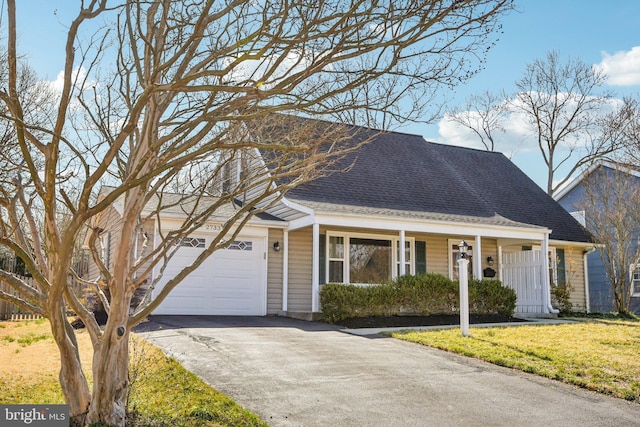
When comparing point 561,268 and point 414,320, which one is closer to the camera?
point 414,320

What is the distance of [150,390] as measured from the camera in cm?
605

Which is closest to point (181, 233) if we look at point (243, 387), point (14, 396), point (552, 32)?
point (243, 387)

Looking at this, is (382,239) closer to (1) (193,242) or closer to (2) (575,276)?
(1) (193,242)

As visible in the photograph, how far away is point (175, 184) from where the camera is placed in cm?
806

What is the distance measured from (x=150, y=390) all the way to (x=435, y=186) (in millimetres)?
13484

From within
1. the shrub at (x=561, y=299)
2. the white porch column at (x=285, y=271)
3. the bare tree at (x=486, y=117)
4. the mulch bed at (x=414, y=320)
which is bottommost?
the mulch bed at (x=414, y=320)

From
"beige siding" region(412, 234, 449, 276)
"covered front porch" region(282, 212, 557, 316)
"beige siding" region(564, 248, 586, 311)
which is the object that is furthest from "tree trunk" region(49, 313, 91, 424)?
"beige siding" region(564, 248, 586, 311)

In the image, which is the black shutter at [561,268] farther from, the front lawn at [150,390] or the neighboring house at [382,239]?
the front lawn at [150,390]

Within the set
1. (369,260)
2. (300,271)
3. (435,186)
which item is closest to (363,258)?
(369,260)

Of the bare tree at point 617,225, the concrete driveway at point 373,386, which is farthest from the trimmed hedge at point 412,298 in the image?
the bare tree at point 617,225

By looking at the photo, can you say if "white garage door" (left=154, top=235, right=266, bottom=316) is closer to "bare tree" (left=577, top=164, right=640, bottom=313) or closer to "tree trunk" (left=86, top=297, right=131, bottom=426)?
"tree trunk" (left=86, top=297, right=131, bottom=426)

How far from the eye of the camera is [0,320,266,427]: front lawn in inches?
201

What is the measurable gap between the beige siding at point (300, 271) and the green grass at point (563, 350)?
484 centimetres

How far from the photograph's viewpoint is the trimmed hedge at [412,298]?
42.2 ft
